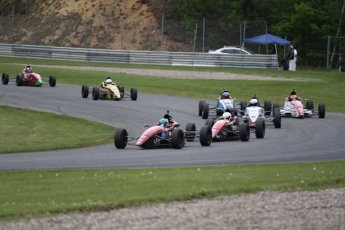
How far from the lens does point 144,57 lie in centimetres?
6481

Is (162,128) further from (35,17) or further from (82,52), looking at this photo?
(35,17)

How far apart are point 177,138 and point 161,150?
56 cm

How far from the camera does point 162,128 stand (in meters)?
24.3

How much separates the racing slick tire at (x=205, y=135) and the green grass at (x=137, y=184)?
191 inches

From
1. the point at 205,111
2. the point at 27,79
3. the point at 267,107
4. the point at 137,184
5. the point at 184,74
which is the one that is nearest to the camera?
the point at 137,184

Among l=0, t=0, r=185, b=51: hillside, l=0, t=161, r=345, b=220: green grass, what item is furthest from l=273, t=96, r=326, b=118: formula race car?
l=0, t=0, r=185, b=51: hillside

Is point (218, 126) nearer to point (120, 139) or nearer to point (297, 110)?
point (120, 139)

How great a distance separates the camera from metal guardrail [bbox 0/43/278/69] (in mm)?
63594

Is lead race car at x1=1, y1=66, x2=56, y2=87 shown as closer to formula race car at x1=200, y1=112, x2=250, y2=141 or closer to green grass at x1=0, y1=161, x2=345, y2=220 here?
formula race car at x1=200, y1=112, x2=250, y2=141

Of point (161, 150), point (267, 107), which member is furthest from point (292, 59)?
point (161, 150)

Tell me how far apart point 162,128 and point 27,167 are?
5.44m

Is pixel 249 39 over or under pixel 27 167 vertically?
over

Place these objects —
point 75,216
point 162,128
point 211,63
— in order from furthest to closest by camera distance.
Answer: point 211,63 → point 162,128 → point 75,216

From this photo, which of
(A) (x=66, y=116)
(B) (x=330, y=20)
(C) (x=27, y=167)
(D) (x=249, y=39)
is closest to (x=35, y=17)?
(D) (x=249, y=39)
